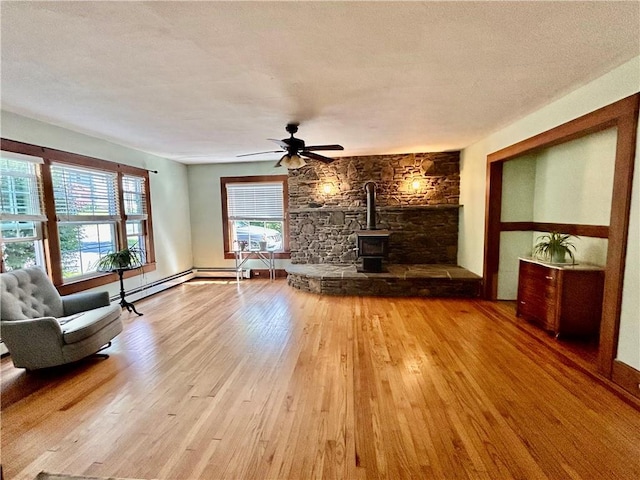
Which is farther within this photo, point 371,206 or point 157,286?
point 371,206

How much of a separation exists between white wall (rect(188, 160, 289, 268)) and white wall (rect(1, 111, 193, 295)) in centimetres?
16

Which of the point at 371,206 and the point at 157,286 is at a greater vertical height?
the point at 371,206

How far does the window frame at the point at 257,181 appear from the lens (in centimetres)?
640

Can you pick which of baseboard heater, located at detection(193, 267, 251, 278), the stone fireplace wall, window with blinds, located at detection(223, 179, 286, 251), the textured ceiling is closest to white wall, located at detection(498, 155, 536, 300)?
the textured ceiling

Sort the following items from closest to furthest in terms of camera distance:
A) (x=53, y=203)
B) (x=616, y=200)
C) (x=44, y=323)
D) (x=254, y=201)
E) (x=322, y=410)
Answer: (x=322, y=410), (x=616, y=200), (x=44, y=323), (x=53, y=203), (x=254, y=201)

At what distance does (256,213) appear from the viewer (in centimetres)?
657

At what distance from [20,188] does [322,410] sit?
161 inches

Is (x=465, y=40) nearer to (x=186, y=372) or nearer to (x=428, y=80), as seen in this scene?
(x=428, y=80)

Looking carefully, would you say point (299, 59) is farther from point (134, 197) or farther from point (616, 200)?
point (134, 197)

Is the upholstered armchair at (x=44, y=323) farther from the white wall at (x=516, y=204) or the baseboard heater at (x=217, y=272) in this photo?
the white wall at (x=516, y=204)

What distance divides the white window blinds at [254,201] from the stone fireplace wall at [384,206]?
419 mm

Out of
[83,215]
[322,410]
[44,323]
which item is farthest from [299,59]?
→ [83,215]

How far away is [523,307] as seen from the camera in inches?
148

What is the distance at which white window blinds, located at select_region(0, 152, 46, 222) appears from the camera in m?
3.14
